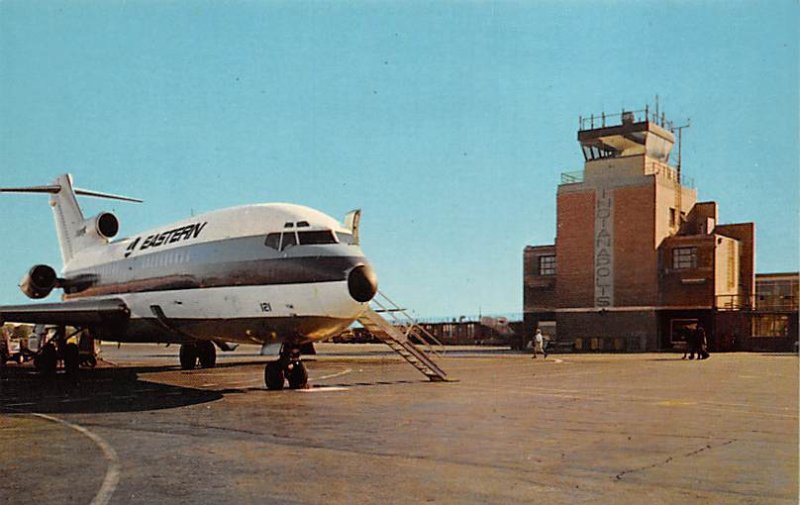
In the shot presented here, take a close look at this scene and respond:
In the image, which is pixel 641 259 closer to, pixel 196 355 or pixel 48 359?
pixel 196 355

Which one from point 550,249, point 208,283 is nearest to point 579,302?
point 550,249

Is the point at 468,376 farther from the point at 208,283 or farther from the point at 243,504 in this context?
the point at 243,504

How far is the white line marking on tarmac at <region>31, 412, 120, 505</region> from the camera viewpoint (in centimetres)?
780

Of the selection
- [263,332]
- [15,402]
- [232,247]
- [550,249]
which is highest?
[550,249]

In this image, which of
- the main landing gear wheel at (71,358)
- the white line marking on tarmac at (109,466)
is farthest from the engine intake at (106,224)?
the white line marking on tarmac at (109,466)

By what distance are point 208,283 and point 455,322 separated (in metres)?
70.3

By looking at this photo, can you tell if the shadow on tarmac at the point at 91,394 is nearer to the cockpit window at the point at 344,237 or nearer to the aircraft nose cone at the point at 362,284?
the aircraft nose cone at the point at 362,284

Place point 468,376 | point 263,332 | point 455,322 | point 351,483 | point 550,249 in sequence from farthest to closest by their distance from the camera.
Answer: point 455,322 → point 550,249 → point 468,376 → point 263,332 → point 351,483

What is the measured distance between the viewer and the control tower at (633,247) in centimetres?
5953

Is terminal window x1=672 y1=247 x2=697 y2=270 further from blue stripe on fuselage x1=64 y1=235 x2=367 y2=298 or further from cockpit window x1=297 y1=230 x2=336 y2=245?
cockpit window x1=297 y1=230 x2=336 y2=245

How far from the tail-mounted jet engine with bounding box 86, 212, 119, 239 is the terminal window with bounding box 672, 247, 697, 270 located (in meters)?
41.3

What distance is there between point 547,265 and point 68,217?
41.5m

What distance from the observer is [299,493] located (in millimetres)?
8008

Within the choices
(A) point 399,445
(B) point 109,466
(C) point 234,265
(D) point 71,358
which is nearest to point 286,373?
(C) point 234,265
